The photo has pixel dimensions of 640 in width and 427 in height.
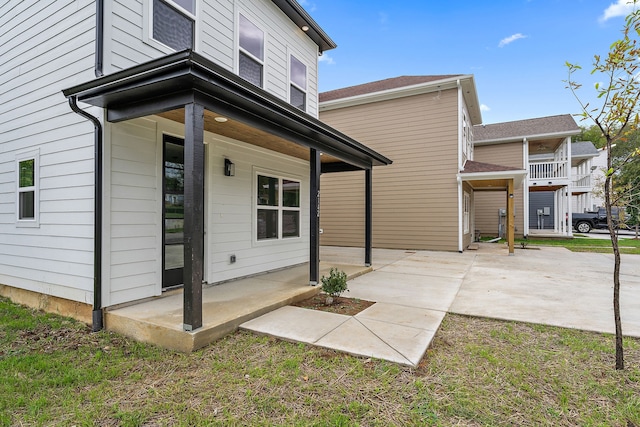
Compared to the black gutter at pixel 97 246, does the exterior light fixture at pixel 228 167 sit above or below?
above

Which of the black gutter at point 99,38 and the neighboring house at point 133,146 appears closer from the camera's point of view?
the neighboring house at point 133,146

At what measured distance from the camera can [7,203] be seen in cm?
495

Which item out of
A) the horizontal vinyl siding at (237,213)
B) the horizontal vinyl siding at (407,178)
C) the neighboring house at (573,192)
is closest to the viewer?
the horizontal vinyl siding at (237,213)

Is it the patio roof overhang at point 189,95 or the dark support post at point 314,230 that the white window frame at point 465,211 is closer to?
the dark support post at point 314,230

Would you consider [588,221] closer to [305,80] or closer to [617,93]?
[305,80]

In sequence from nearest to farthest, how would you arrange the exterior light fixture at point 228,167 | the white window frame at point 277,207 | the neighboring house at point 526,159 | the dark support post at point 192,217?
the dark support post at point 192,217, the exterior light fixture at point 228,167, the white window frame at point 277,207, the neighboring house at point 526,159

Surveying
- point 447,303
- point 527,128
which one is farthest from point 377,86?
point 447,303

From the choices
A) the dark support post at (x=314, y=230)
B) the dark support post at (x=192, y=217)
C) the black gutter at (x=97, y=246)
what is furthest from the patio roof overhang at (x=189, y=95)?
the dark support post at (x=314, y=230)

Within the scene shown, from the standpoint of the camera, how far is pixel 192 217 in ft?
Result: 9.82

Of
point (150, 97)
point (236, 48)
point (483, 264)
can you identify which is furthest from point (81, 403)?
point (483, 264)

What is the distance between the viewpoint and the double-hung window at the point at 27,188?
4.43m

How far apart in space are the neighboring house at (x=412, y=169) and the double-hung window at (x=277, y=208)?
193 inches

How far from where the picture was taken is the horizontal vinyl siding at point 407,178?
1077 centimetres

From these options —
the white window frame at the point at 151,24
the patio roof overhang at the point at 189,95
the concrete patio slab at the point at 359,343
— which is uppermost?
the white window frame at the point at 151,24
